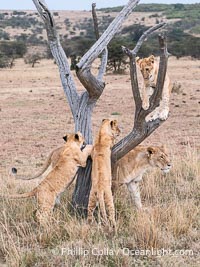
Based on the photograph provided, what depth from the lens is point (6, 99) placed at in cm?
2050

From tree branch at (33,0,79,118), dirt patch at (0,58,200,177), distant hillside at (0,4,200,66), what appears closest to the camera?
tree branch at (33,0,79,118)

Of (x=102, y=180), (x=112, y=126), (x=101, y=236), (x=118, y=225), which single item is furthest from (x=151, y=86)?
(x=101, y=236)

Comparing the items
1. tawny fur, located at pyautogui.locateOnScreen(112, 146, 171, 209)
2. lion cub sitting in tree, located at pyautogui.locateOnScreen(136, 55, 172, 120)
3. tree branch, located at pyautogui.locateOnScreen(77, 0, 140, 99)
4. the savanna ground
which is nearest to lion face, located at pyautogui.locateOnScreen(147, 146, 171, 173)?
tawny fur, located at pyautogui.locateOnScreen(112, 146, 171, 209)

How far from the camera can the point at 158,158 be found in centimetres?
629

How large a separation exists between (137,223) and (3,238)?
120 centimetres

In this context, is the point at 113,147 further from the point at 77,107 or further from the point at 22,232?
the point at 22,232

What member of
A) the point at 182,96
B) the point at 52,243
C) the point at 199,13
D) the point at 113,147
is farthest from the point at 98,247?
the point at 199,13

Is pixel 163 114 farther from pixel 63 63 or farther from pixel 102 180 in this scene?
pixel 63 63

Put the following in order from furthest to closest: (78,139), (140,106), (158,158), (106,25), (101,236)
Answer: (106,25), (158,158), (78,139), (140,106), (101,236)

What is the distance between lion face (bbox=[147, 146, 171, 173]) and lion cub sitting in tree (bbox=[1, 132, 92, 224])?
30.9 inches

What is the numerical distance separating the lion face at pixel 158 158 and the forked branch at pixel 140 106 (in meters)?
0.57

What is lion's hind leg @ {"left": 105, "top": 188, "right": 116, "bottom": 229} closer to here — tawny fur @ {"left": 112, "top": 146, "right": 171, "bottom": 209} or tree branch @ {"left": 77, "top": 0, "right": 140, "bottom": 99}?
tawny fur @ {"left": 112, "top": 146, "right": 171, "bottom": 209}

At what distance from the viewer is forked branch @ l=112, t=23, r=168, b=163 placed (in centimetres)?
502

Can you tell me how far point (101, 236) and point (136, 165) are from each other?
4.37ft
